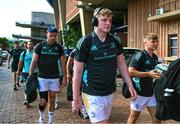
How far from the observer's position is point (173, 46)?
18281 millimetres

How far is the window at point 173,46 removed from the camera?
17.9m

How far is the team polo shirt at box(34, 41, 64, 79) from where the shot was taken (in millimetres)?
7789

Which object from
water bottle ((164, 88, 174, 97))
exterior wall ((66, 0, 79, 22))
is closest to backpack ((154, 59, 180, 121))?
water bottle ((164, 88, 174, 97))

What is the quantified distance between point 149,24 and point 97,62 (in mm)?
16398

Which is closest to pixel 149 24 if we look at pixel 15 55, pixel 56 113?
pixel 15 55

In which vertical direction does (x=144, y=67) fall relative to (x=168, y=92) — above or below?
above

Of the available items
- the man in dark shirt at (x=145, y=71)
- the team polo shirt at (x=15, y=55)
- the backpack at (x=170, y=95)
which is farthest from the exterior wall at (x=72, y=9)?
the backpack at (x=170, y=95)

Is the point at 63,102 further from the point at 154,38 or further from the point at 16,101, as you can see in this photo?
the point at 154,38

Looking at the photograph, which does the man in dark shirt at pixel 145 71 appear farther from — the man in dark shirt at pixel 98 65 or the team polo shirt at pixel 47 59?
the team polo shirt at pixel 47 59

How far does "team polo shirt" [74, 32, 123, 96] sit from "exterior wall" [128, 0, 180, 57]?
493 inches

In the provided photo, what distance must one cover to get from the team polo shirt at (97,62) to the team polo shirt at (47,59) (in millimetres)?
2999

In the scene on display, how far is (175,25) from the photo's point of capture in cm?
1752

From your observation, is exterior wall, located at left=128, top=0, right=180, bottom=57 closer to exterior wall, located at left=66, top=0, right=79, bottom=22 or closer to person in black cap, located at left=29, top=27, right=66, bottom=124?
person in black cap, located at left=29, top=27, right=66, bottom=124

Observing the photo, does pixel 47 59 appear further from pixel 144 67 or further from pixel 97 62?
pixel 97 62
